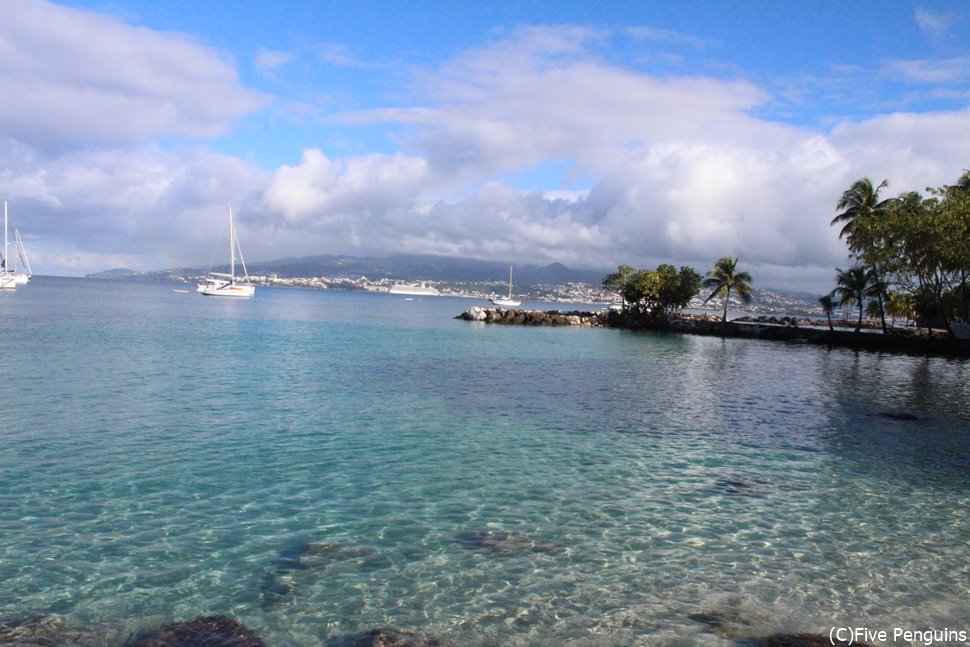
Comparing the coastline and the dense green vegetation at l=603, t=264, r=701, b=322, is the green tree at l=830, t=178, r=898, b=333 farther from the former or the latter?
the dense green vegetation at l=603, t=264, r=701, b=322

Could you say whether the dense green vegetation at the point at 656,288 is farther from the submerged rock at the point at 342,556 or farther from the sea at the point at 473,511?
the submerged rock at the point at 342,556

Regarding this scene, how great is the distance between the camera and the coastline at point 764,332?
5834cm

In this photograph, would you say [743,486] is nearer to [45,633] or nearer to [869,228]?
[45,633]

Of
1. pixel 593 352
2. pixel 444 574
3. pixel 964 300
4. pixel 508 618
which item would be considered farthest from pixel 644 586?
pixel 964 300

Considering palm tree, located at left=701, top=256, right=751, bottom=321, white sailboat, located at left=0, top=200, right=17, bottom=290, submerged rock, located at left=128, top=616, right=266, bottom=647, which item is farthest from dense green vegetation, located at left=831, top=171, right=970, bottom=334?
white sailboat, located at left=0, top=200, right=17, bottom=290

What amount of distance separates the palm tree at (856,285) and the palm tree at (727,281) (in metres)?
12.4

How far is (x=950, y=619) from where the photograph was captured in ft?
28.2

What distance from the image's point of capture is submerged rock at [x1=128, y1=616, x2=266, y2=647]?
7.47 meters

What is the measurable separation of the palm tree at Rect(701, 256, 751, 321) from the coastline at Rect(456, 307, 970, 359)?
3.99 m

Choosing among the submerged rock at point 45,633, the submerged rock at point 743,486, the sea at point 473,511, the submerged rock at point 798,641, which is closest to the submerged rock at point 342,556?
the sea at point 473,511

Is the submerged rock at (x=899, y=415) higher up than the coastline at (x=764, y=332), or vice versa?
the coastline at (x=764, y=332)

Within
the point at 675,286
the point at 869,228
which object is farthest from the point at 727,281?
the point at 869,228

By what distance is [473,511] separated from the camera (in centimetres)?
1224

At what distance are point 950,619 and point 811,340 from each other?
66610mm
